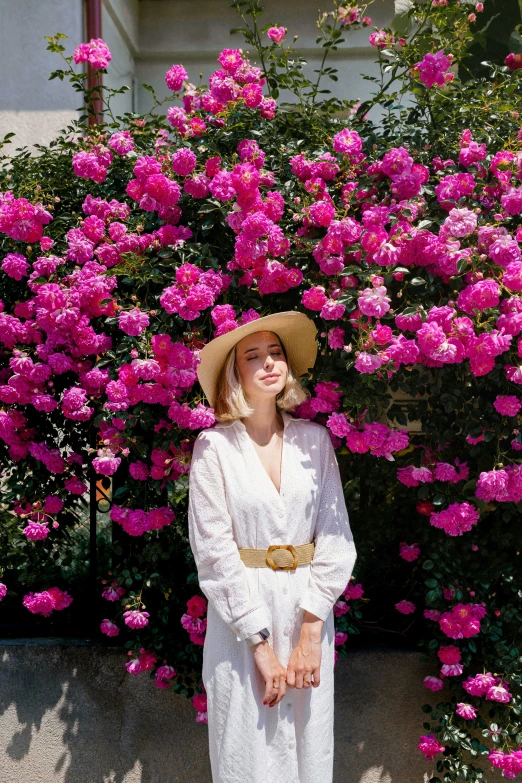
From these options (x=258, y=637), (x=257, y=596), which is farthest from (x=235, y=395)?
(x=258, y=637)

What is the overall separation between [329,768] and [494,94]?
2405 millimetres

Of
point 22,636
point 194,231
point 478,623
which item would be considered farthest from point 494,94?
point 22,636

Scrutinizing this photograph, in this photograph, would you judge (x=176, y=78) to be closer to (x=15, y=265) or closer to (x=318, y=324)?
(x=15, y=265)

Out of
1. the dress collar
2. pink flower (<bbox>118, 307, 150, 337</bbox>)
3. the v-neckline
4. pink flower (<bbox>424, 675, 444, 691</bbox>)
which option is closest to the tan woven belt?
the v-neckline

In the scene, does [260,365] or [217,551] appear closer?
[217,551]

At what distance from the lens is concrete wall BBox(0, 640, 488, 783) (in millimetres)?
3100

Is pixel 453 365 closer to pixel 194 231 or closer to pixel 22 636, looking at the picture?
pixel 194 231

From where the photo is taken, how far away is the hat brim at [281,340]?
2.54 metres

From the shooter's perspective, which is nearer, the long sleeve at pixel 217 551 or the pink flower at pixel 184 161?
the long sleeve at pixel 217 551

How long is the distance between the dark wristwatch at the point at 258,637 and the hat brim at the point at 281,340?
0.74 meters

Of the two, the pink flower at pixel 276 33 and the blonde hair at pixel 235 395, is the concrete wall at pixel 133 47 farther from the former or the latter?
the blonde hair at pixel 235 395

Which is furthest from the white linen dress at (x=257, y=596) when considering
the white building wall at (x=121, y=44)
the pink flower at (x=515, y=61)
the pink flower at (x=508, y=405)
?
the white building wall at (x=121, y=44)

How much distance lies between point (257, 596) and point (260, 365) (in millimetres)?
715

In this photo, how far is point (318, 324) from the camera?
2734mm
